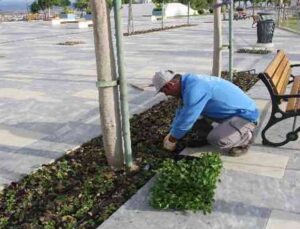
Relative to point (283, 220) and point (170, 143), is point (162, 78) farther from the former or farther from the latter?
point (283, 220)

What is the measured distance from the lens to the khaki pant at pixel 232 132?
452 centimetres

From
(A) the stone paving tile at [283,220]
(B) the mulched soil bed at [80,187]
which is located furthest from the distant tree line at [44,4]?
(A) the stone paving tile at [283,220]

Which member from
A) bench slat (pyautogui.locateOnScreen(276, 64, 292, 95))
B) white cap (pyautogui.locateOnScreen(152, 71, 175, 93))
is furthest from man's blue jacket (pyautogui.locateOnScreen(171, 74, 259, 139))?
bench slat (pyautogui.locateOnScreen(276, 64, 292, 95))

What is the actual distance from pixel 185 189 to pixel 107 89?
1.16 m

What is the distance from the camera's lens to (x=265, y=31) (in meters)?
14.2

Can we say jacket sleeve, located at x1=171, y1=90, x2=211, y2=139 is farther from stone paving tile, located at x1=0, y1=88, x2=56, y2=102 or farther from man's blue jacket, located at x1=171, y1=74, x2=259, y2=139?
stone paving tile, located at x1=0, y1=88, x2=56, y2=102

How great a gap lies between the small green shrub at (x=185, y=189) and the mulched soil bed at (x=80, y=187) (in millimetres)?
337

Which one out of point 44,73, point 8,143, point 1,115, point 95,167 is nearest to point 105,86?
point 95,167

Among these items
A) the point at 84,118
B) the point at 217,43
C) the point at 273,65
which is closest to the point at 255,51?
the point at 217,43

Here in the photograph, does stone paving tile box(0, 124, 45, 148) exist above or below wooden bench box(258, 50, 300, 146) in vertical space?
below

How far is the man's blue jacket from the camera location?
166 inches

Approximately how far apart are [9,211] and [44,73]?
7.27 metres

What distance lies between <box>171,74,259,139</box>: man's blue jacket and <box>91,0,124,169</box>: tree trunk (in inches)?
21.9

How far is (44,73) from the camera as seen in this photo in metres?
10.7
